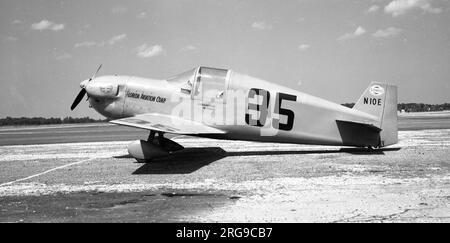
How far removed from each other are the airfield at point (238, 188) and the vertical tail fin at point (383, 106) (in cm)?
55

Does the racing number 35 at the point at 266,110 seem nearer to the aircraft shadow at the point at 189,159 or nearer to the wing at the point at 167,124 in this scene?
the wing at the point at 167,124

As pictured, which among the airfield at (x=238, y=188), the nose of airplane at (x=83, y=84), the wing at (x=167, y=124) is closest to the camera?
the airfield at (x=238, y=188)

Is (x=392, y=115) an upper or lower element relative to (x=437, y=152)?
upper

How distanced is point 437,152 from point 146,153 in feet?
25.8

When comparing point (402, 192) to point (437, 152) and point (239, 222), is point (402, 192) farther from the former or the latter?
point (437, 152)

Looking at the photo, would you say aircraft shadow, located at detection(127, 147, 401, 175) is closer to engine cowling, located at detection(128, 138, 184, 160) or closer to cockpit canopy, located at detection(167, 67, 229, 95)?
engine cowling, located at detection(128, 138, 184, 160)

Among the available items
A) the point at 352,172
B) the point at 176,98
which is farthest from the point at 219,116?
the point at 352,172

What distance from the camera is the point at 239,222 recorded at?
422 centimetres

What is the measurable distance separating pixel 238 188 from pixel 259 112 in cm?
361

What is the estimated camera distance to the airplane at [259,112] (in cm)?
931

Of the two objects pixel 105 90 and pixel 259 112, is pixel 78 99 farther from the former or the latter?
pixel 259 112

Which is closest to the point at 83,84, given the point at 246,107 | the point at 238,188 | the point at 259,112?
the point at 246,107

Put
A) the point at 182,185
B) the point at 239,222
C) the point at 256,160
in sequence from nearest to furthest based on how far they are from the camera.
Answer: the point at 239,222
the point at 182,185
the point at 256,160

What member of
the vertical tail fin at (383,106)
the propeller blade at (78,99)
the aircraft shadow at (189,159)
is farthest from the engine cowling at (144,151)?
the vertical tail fin at (383,106)
